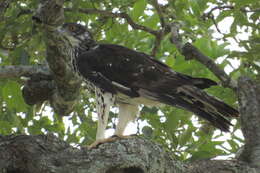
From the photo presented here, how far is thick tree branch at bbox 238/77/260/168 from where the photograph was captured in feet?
13.0

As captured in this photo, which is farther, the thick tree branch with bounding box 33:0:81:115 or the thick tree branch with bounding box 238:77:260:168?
the thick tree branch with bounding box 33:0:81:115

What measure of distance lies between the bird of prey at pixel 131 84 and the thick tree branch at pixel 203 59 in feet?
0.39

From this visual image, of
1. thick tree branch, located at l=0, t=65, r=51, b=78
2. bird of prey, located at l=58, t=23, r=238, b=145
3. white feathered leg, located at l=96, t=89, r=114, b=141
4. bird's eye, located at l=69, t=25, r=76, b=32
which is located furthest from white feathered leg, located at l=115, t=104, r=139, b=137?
bird's eye, located at l=69, t=25, r=76, b=32

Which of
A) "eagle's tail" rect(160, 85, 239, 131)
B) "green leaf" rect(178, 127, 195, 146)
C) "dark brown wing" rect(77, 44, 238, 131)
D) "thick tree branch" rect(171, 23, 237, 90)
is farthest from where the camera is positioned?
"green leaf" rect(178, 127, 195, 146)

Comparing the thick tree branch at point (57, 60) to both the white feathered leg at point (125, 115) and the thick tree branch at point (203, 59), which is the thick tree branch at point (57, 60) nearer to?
the white feathered leg at point (125, 115)

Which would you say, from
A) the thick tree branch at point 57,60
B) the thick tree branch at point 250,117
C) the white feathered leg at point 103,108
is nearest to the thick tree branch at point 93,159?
the thick tree branch at point 250,117

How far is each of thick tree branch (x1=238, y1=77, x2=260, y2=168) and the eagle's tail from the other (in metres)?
0.16

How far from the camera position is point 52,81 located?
638 cm

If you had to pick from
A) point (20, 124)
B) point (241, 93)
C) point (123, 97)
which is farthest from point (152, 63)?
point (20, 124)

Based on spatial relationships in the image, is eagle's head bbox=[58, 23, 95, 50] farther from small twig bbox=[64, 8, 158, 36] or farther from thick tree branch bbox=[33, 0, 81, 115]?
small twig bbox=[64, 8, 158, 36]

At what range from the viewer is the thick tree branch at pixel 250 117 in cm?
396

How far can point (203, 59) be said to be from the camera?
15.9 ft

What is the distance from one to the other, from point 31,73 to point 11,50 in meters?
0.69

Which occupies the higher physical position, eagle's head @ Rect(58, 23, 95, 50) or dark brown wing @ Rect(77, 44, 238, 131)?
eagle's head @ Rect(58, 23, 95, 50)
